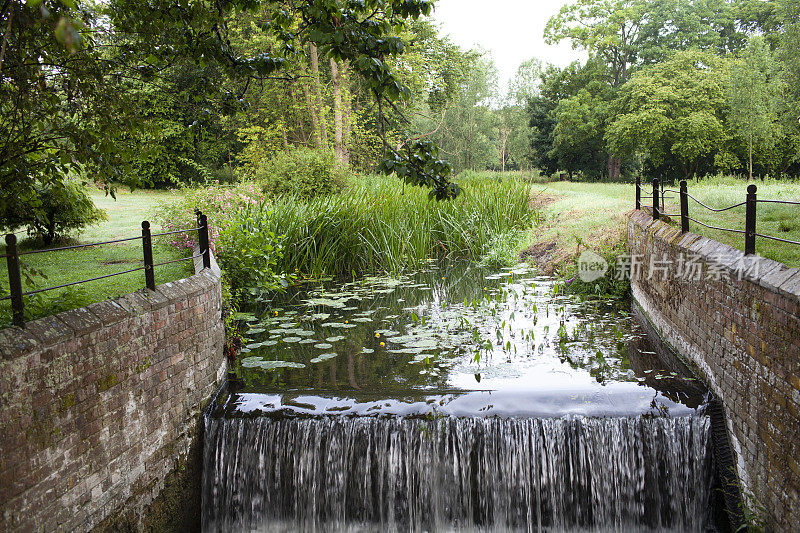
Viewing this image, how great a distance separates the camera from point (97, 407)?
4.31m

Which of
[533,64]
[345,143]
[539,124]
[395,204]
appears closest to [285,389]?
[395,204]

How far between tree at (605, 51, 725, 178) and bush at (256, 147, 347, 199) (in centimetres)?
2066

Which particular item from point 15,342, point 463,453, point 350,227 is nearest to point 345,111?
point 350,227

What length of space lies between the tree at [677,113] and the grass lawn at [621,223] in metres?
13.2

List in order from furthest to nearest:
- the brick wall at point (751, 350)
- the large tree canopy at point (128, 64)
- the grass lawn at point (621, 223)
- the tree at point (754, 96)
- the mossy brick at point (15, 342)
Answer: the tree at point (754, 96)
the grass lawn at point (621, 223)
the brick wall at point (751, 350)
the large tree canopy at point (128, 64)
the mossy brick at point (15, 342)

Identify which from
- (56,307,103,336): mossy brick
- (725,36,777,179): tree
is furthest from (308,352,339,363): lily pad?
(725,36,777,179): tree

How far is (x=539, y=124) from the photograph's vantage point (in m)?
42.3

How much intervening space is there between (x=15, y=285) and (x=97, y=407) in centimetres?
108

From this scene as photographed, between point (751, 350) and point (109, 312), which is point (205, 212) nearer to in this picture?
point (109, 312)

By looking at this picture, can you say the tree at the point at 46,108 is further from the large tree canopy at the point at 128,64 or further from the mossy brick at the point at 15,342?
the mossy brick at the point at 15,342

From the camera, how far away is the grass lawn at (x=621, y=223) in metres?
6.50

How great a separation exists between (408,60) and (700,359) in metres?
20.7

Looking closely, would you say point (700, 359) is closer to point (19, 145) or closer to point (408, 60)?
A: point (19, 145)

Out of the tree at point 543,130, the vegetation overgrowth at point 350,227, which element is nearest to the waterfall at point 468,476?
the vegetation overgrowth at point 350,227
